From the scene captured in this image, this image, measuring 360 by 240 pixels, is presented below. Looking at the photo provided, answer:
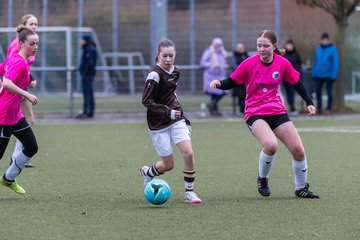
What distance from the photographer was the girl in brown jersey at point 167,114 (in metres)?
9.89

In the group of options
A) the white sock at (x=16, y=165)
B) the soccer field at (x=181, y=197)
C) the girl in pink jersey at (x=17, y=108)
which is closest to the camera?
the soccer field at (x=181, y=197)

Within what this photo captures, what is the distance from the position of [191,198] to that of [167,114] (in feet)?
2.82

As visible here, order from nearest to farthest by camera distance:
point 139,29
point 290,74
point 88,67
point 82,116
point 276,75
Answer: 1. point 276,75
2. point 290,74
3. point 88,67
4. point 82,116
5. point 139,29

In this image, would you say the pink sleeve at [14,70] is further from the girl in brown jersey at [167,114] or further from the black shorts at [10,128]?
the girl in brown jersey at [167,114]

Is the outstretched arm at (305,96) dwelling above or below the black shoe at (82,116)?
above

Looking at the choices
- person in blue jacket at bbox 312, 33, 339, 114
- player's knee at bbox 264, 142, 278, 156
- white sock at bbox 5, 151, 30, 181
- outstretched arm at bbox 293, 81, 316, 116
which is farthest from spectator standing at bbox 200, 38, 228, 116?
white sock at bbox 5, 151, 30, 181

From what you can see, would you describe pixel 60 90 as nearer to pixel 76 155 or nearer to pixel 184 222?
pixel 76 155

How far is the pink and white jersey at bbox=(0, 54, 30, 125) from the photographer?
10117mm

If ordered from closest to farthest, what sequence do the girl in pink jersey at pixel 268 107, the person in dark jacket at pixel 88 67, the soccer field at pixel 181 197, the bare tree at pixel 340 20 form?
the soccer field at pixel 181 197 < the girl in pink jersey at pixel 268 107 < the person in dark jacket at pixel 88 67 < the bare tree at pixel 340 20

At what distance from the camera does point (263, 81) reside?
10.4 metres

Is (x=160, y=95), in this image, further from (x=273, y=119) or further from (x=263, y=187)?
(x=263, y=187)

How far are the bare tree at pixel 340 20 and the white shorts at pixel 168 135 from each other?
50.1ft

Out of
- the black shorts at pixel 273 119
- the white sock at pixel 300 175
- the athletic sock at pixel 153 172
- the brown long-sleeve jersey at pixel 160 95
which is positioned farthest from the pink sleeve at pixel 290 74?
the athletic sock at pixel 153 172

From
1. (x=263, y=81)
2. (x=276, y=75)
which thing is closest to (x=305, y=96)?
(x=276, y=75)
